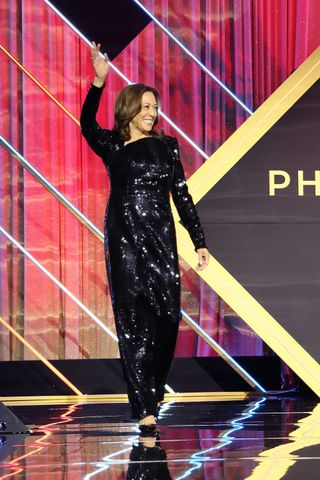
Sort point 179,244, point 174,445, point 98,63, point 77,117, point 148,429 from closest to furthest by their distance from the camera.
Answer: point 174,445 → point 148,429 → point 98,63 → point 179,244 → point 77,117

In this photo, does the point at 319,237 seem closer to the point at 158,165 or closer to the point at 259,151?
the point at 259,151

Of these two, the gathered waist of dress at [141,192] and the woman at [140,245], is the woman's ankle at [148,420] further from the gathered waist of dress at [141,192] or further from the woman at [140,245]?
the gathered waist of dress at [141,192]

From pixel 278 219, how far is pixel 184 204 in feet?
3.11

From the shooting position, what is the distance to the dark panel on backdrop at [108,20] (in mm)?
4293

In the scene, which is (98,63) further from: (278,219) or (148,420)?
(278,219)

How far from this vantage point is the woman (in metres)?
2.69

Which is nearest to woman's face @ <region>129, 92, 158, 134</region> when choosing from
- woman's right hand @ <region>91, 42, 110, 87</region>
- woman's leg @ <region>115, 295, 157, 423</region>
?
woman's right hand @ <region>91, 42, 110, 87</region>

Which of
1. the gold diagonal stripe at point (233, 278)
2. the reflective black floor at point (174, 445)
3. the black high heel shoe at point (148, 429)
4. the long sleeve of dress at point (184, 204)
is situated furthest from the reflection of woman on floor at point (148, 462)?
the gold diagonal stripe at point (233, 278)

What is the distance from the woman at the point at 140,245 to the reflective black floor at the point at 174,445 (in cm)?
17

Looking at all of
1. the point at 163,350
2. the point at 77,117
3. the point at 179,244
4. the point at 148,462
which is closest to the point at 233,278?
the point at 179,244

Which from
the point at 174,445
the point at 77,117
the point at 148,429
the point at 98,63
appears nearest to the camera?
the point at 174,445

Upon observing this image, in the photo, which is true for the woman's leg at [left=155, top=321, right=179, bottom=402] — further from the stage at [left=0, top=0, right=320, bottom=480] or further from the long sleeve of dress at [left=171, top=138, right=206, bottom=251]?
the long sleeve of dress at [left=171, top=138, right=206, bottom=251]

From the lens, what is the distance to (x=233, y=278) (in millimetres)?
3668

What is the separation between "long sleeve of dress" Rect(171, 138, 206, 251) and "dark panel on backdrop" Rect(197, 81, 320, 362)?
0.83 meters
